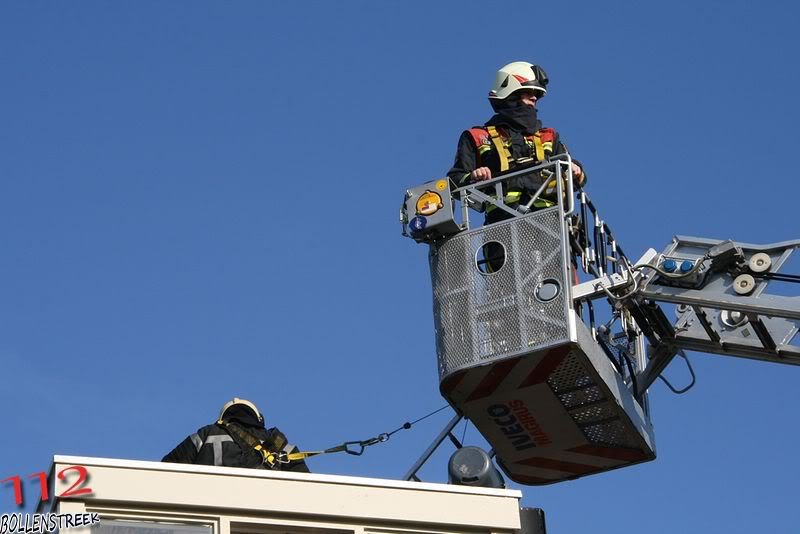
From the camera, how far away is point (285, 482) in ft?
50.0

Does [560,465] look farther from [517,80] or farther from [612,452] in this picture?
[517,80]

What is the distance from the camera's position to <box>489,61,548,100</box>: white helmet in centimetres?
1962

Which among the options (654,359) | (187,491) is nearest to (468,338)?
(654,359)

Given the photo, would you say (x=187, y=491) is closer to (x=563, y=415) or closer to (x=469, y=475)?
(x=469, y=475)

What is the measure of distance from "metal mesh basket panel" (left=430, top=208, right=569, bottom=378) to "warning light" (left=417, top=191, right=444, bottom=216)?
13.9 inches

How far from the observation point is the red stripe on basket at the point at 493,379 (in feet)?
58.5

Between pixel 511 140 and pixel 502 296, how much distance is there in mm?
1985

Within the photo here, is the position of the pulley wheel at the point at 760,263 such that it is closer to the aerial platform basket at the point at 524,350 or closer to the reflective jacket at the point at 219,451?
the aerial platform basket at the point at 524,350

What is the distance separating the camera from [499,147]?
19266mm

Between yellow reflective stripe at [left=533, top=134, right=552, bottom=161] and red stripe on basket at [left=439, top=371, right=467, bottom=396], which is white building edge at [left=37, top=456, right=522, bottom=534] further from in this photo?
yellow reflective stripe at [left=533, top=134, right=552, bottom=161]

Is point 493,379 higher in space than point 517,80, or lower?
lower

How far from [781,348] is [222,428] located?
5480 millimetres

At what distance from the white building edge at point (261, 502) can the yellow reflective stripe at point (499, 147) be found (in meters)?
4.29

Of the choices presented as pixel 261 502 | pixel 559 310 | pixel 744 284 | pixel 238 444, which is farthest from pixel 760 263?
pixel 261 502
